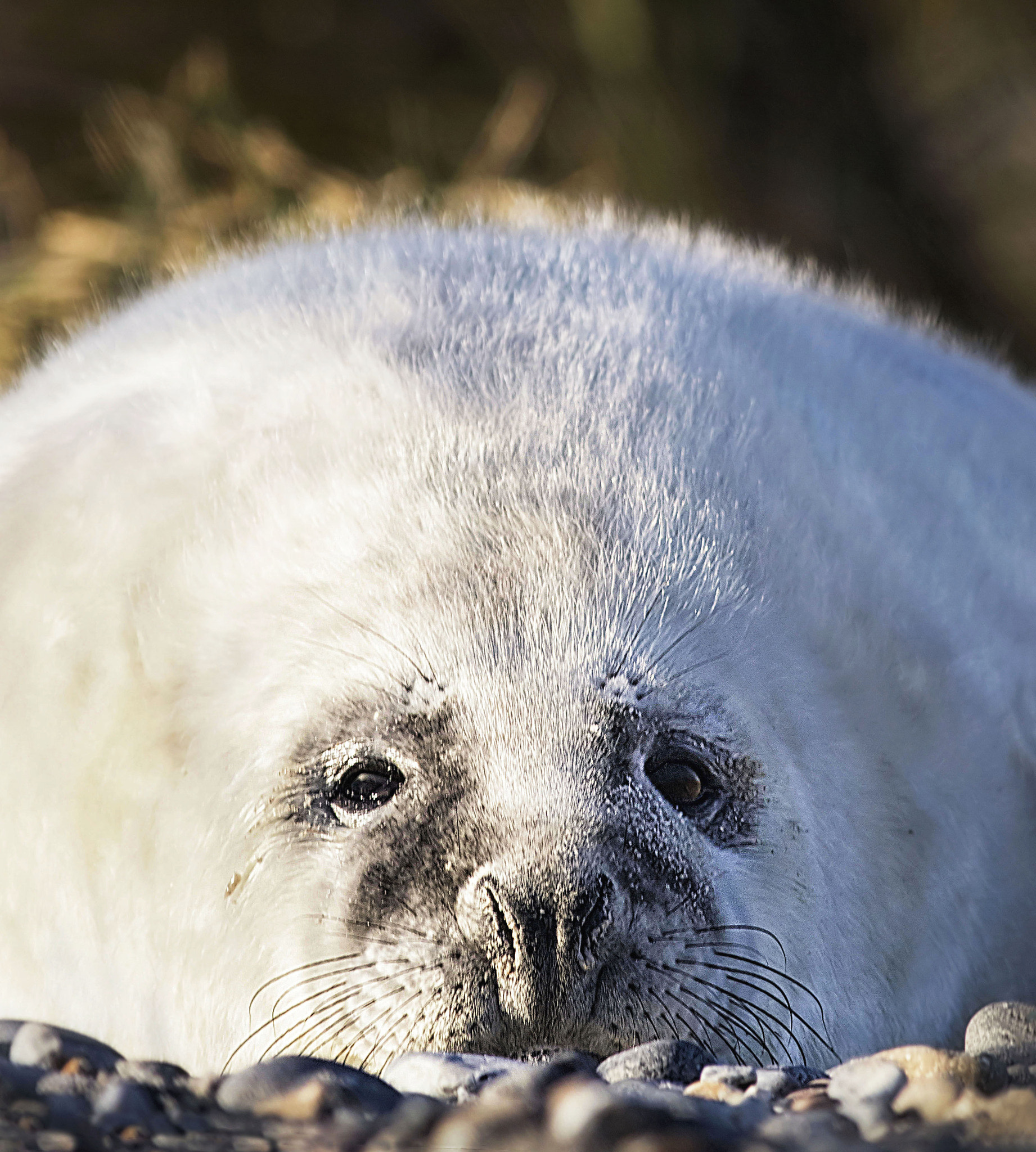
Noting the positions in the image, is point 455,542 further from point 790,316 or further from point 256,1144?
point 790,316

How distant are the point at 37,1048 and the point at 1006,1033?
1.08 m

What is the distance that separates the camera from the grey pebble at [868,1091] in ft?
4.93

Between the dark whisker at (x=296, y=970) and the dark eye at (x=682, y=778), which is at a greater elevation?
the dark eye at (x=682, y=778)

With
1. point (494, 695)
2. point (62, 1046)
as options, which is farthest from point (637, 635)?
point (62, 1046)

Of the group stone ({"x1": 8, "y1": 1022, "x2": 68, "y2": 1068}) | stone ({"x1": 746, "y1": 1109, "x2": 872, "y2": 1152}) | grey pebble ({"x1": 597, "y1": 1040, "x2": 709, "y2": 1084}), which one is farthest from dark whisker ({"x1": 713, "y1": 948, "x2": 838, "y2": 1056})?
stone ({"x1": 8, "y1": 1022, "x2": 68, "y2": 1068})

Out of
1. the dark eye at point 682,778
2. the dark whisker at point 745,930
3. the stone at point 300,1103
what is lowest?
the stone at point 300,1103

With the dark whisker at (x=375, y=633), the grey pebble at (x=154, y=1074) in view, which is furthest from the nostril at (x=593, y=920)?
the grey pebble at (x=154, y=1074)

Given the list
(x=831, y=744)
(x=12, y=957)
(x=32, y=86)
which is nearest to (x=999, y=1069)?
(x=831, y=744)

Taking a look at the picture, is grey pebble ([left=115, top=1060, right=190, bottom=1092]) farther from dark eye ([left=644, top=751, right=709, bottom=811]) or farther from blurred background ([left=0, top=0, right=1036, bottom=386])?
blurred background ([left=0, top=0, right=1036, bottom=386])

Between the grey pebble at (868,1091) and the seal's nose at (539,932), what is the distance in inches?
11.6

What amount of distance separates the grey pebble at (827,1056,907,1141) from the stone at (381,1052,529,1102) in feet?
1.07

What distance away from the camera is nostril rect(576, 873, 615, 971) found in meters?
1.81

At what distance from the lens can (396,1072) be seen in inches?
68.4

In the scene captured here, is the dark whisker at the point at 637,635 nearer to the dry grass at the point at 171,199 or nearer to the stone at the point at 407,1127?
the stone at the point at 407,1127
